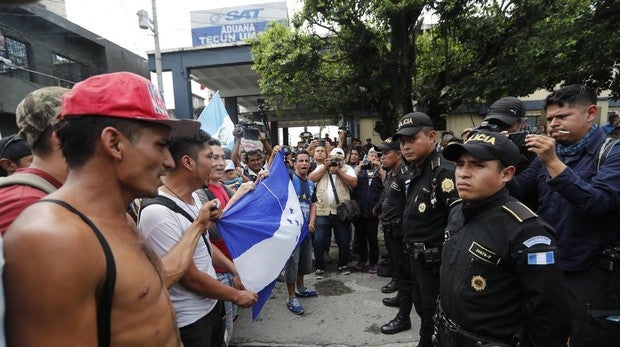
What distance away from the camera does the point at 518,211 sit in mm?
1800

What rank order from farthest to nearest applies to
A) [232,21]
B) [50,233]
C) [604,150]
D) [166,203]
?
[232,21] < [604,150] < [166,203] < [50,233]

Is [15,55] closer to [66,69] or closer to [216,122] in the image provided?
[66,69]

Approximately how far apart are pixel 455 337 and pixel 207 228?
5.10 feet

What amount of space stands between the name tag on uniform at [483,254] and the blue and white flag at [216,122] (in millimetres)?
4965

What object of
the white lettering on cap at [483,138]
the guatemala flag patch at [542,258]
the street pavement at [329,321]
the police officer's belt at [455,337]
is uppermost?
the white lettering on cap at [483,138]

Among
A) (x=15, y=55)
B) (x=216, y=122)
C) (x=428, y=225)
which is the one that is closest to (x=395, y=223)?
(x=428, y=225)

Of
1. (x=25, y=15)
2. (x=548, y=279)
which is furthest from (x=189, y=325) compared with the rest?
(x=25, y=15)

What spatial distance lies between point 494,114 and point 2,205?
3368 mm

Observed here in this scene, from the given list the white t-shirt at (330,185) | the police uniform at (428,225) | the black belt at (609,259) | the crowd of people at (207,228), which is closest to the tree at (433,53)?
the white t-shirt at (330,185)

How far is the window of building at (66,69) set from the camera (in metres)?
14.4

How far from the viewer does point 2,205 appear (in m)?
1.30

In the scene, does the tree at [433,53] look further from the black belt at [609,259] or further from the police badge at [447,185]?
the black belt at [609,259]

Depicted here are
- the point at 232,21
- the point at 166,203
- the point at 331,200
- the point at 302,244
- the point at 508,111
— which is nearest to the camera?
the point at 166,203

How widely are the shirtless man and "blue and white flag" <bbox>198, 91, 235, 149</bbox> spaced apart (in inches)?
189
